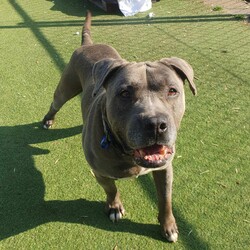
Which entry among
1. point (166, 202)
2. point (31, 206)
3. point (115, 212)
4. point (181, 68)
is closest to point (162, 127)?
point (181, 68)

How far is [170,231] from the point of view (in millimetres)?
3080

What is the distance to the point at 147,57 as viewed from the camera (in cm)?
604

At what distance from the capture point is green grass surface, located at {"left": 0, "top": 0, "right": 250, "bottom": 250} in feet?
10.6

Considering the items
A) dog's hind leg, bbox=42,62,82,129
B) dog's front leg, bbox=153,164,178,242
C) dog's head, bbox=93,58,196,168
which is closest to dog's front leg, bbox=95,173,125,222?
dog's front leg, bbox=153,164,178,242

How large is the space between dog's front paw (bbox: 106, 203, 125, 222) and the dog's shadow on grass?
2.0 inches

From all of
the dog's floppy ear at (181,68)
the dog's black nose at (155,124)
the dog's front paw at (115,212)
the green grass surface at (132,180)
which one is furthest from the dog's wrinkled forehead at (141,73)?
the green grass surface at (132,180)

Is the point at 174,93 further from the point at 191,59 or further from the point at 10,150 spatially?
the point at 191,59

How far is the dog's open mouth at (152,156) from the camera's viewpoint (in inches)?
94.7

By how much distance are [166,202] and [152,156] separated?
80 cm

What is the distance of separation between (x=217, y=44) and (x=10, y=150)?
4.23m

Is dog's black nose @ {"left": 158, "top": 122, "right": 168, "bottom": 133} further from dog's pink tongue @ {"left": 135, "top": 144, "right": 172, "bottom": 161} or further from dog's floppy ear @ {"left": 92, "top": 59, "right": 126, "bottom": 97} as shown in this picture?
dog's floppy ear @ {"left": 92, "top": 59, "right": 126, "bottom": 97}

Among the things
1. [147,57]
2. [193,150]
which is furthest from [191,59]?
[193,150]

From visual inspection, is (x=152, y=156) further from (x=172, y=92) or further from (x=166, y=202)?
(x=166, y=202)

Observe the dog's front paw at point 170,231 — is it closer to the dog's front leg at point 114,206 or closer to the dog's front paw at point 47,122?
the dog's front leg at point 114,206
